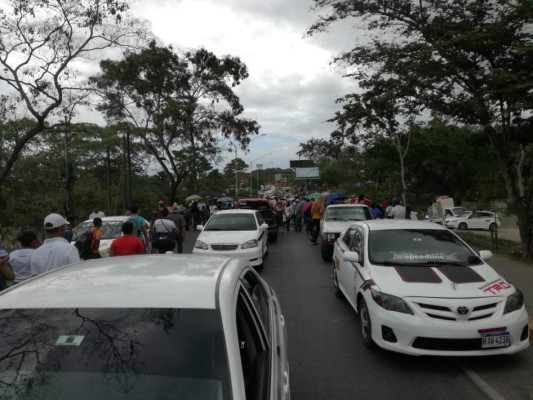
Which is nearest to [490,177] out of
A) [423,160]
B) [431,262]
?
[423,160]

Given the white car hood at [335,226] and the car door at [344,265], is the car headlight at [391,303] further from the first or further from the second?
the white car hood at [335,226]

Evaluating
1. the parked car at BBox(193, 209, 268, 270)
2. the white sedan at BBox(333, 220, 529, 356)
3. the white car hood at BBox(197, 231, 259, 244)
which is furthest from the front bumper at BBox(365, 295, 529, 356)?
the white car hood at BBox(197, 231, 259, 244)

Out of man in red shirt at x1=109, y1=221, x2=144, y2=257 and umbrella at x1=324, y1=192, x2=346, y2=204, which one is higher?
man in red shirt at x1=109, y1=221, x2=144, y2=257

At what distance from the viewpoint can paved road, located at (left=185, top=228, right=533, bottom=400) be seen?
4258 mm

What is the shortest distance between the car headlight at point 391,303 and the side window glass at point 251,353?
241 cm

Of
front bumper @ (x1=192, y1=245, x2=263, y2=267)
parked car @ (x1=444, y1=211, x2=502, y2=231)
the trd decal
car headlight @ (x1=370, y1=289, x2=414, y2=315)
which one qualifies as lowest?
parked car @ (x1=444, y1=211, x2=502, y2=231)

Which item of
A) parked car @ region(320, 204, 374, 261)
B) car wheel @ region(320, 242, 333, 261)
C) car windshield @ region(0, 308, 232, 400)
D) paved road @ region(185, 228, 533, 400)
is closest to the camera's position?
car windshield @ region(0, 308, 232, 400)

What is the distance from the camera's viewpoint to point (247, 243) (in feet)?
36.0

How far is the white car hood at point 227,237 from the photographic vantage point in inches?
431

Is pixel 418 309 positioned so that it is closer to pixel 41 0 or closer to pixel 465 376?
pixel 465 376

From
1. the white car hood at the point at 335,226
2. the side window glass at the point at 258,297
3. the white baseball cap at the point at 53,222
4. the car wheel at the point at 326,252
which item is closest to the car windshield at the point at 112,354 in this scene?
the side window glass at the point at 258,297

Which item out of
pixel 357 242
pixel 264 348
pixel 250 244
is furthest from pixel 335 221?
pixel 264 348

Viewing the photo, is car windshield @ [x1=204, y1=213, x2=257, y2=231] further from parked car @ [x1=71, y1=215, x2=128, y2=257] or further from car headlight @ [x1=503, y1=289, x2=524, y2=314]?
car headlight @ [x1=503, y1=289, x2=524, y2=314]

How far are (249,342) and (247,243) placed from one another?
27.3 feet
